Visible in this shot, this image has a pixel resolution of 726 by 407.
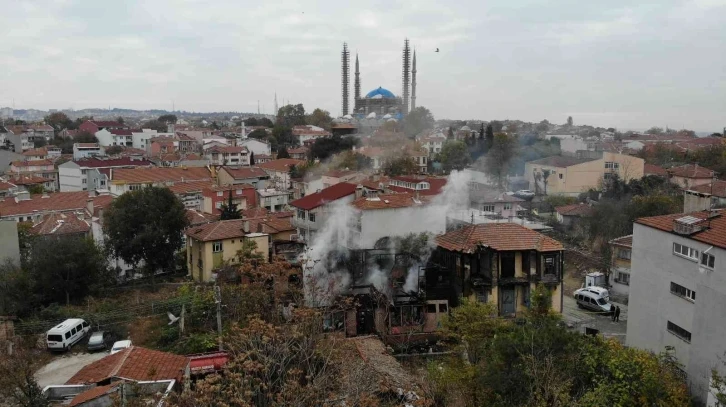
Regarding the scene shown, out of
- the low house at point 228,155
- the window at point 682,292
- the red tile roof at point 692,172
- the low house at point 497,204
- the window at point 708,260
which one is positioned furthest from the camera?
the low house at point 228,155

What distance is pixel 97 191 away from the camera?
126ft

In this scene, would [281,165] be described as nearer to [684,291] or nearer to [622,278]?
[622,278]

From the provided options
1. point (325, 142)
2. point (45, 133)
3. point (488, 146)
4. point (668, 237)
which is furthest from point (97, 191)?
point (45, 133)

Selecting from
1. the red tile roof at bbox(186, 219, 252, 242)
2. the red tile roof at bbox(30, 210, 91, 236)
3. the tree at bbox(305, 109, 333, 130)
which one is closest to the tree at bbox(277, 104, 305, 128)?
the tree at bbox(305, 109, 333, 130)

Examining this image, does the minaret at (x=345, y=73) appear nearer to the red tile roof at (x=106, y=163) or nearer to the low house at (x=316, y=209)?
the red tile roof at (x=106, y=163)

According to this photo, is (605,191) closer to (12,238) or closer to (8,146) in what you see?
(12,238)

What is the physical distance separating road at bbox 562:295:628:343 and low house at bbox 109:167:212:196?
26765 millimetres

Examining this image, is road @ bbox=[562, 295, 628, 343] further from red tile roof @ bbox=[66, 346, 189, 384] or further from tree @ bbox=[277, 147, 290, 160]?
tree @ bbox=[277, 147, 290, 160]

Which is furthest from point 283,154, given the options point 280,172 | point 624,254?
point 624,254

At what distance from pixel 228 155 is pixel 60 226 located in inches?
1200

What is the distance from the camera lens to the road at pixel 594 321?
1641 centimetres

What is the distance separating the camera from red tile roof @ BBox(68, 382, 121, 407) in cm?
841

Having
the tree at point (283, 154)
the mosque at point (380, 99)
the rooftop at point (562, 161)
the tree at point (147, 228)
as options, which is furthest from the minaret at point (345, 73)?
the tree at point (147, 228)

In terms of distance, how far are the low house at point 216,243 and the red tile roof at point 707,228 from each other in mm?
12017
